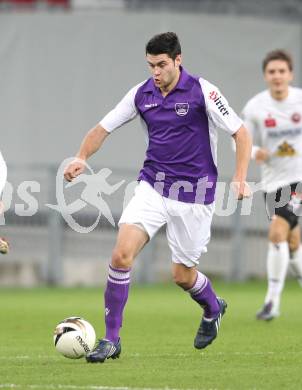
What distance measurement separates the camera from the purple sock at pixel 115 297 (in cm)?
920

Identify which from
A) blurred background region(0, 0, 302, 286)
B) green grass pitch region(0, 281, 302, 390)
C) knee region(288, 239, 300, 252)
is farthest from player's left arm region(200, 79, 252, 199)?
blurred background region(0, 0, 302, 286)

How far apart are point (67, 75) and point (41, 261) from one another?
10.1ft

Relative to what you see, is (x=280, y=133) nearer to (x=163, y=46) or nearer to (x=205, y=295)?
(x=205, y=295)

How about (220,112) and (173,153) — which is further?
(173,153)

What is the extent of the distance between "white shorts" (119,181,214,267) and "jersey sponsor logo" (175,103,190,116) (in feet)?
1.96

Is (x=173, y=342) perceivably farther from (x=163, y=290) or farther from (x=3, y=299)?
(x=163, y=290)

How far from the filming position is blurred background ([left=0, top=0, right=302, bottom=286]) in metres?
20.5

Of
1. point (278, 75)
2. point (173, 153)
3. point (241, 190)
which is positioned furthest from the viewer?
point (278, 75)

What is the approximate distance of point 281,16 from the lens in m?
21.5

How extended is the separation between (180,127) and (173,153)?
203 mm

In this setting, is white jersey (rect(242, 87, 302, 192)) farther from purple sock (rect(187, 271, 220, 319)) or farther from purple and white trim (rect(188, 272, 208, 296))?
purple and white trim (rect(188, 272, 208, 296))

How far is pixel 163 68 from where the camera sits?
9.40 m

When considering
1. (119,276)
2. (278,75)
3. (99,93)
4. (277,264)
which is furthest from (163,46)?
(99,93)

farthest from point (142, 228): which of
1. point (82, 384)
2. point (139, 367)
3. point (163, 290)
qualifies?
point (163, 290)
